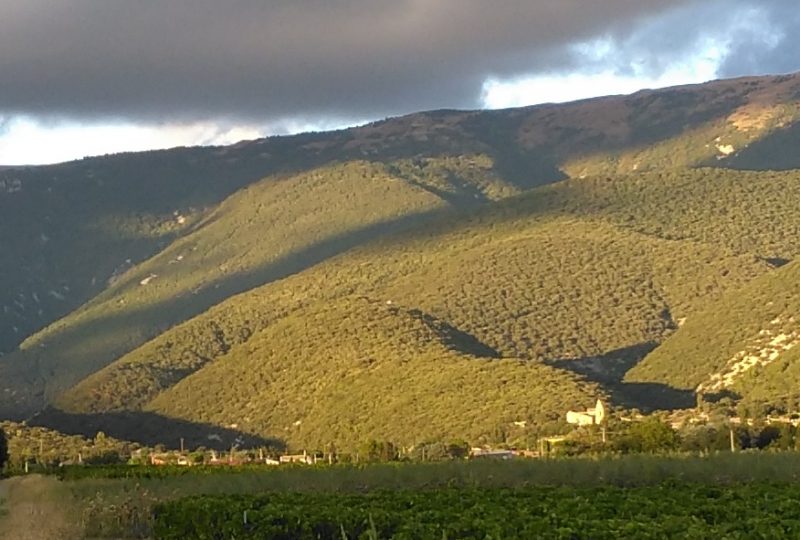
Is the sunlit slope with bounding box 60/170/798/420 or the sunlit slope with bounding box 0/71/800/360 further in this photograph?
the sunlit slope with bounding box 0/71/800/360

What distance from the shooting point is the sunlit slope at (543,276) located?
82.6 meters

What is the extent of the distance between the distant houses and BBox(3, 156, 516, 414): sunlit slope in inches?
2357

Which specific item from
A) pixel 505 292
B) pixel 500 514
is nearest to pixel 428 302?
pixel 505 292

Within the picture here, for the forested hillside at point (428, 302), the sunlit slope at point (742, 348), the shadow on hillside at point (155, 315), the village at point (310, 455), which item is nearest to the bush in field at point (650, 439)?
the village at point (310, 455)

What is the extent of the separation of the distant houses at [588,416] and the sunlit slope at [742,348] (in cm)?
842

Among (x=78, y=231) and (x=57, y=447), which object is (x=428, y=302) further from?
(x=78, y=231)

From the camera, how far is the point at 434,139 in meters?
195

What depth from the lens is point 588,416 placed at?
59.2 m

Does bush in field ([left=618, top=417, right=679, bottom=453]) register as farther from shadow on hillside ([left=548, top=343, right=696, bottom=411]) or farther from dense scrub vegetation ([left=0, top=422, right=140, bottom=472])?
dense scrub vegetation ([left=0, top=422, right=140, bottom=472])

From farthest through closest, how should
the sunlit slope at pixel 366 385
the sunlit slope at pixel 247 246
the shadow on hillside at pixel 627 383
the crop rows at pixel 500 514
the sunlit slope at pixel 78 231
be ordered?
the sunlit slope at pixel 78 231
the sunlit slope at pixel 247 246
the shadow on hillside at pixel 627 383
the sunlit slope at pixel 366 385
the crop rows at pixel 500 514

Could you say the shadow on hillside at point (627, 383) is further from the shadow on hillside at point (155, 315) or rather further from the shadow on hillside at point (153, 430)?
the shadow on hillside at point (155, 315)

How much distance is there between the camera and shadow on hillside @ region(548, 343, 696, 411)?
66.4 metres

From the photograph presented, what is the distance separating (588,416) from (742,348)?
1461cm

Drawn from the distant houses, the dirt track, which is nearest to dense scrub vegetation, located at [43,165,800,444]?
the distant houses
